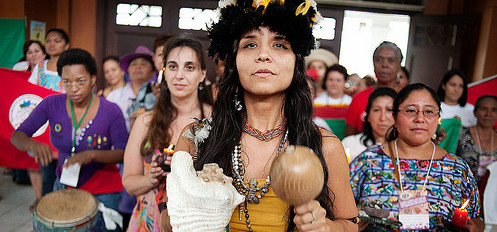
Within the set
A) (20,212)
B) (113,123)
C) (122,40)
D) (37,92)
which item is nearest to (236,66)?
(113,123)

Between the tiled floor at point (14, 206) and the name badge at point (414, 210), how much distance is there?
154 inches

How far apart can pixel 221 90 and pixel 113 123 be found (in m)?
1.56

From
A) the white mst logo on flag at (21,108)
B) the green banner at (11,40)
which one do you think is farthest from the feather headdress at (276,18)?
the green banner at (11,40)

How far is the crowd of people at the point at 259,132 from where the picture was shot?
1.44 m

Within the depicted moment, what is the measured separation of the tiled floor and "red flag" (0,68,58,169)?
83 cm

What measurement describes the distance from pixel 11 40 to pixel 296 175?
17.1 ft

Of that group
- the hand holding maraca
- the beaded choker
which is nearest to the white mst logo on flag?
the beaded choker

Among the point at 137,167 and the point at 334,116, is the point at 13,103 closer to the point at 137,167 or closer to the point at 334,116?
the point at 137,167

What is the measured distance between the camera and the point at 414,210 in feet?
7.54

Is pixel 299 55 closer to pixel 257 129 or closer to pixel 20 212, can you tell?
pixel 257 129

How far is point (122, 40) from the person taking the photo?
7.67 meters

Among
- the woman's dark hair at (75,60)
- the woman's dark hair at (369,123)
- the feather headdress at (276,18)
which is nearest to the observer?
the feather headdress at (276,18)

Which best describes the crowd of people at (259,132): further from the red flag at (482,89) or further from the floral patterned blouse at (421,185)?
the red flag at (482,89)

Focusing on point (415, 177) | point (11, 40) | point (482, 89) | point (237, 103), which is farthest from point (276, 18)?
point (482, 89)
